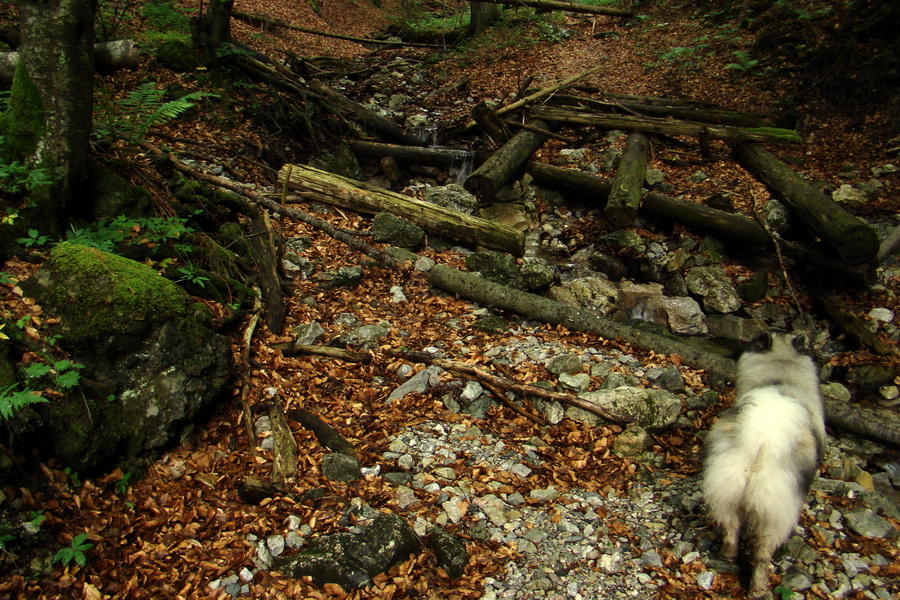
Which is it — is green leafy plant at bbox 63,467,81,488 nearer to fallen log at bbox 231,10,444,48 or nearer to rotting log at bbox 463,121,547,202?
rotting log at bbox 463,121,547,202

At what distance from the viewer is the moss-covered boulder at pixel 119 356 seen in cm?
312

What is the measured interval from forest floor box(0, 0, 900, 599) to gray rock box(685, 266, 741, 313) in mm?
1541

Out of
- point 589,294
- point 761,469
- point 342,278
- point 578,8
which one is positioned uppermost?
point 578,8

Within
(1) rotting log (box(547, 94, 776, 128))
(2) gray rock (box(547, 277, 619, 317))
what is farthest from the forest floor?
(2) gray rock (box(547, 277, 619, 317))

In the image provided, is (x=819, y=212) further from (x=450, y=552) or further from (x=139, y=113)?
(x=139, y=113)

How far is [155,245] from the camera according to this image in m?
4.38

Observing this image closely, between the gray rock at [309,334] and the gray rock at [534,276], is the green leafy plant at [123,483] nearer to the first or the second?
the gray rock at [309,334]

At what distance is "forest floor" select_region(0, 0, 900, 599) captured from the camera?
9.18ft

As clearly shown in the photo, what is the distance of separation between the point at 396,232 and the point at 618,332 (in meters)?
3.54

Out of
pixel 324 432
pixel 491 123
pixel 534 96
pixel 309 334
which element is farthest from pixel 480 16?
pixel 324 432

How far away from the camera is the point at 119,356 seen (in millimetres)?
3494

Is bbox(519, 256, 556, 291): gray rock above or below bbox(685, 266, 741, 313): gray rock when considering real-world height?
below

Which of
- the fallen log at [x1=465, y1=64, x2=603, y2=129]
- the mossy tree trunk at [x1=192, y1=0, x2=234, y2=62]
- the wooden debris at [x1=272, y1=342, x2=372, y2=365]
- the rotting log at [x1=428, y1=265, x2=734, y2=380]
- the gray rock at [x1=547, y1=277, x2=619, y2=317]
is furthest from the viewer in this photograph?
the fallen log at [x1=465, y1=64, x2=603, y2=129]

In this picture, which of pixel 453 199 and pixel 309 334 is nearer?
pixel 309 334
